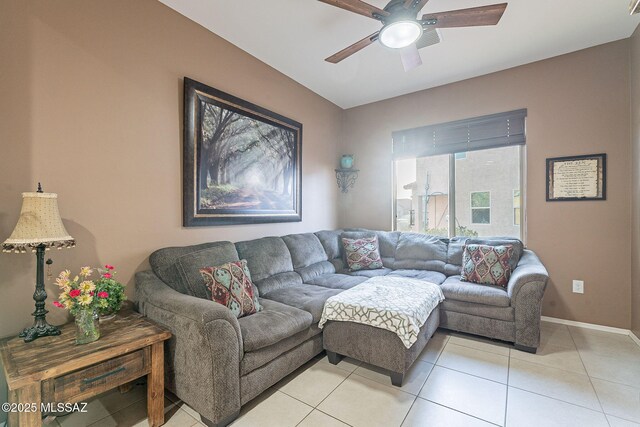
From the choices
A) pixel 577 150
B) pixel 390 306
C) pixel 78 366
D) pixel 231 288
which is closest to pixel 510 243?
pixel 577 150

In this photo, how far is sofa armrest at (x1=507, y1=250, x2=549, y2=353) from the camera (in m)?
2.33

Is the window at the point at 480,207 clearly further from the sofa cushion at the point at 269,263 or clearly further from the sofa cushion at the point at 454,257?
the sofa cushion at the point at 269,263

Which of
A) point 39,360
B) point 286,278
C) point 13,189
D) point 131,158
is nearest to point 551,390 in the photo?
point 286,278

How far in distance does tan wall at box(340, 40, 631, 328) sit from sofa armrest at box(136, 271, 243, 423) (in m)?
3.41

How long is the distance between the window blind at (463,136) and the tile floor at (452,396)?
2.33m

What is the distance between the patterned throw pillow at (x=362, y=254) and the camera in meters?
3.51

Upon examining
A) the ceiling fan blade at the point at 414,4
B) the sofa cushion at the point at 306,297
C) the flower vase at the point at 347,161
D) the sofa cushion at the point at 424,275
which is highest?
the ceiling fan blade at the point at 414,4

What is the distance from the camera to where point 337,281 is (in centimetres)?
295

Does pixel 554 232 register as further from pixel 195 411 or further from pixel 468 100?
pixel 195 411

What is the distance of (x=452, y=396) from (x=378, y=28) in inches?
121

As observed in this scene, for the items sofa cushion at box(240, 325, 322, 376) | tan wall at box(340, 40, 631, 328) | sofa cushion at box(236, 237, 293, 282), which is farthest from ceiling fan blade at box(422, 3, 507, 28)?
sofa cushion at box(240, 325, 322, 376)

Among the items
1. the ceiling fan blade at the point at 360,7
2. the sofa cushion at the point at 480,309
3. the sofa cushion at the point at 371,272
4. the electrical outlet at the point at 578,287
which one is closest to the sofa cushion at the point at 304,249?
the sofa cushion at the point at 371,272

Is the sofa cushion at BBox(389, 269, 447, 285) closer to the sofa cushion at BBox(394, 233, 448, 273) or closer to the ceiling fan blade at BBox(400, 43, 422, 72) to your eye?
the sofa cushion at BBox(394, 233, 448, 273)

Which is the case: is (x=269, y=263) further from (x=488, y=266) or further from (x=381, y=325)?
(x=488, y=266)
